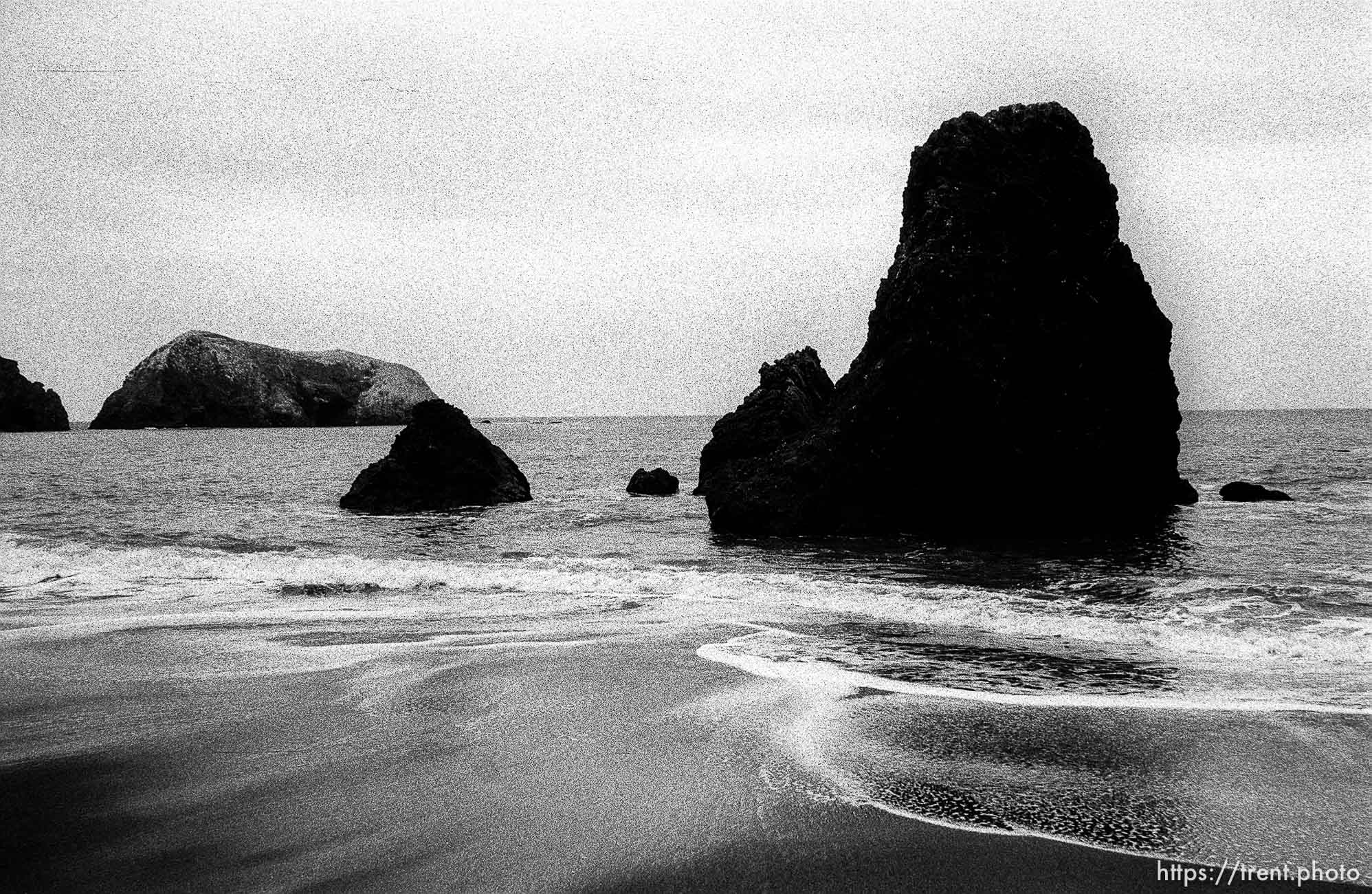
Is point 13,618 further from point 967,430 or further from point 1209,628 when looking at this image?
point 967,430

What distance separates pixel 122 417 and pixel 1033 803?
20010 cm

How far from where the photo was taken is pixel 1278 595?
39.1 ft

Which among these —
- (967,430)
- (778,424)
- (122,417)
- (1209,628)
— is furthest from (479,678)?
(122,417)

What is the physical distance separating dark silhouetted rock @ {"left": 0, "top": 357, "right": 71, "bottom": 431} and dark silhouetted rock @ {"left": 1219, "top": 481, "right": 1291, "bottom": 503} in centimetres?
17018

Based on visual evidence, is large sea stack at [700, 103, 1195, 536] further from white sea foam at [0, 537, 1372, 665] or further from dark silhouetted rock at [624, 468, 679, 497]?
dark silhouetted rock at [624, 468, 679, 497]

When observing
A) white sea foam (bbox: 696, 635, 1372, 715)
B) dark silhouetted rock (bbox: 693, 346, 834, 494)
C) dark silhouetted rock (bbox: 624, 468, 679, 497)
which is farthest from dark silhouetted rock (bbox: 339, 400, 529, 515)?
white sea foam (bbox: 696, 635, 1372, 715)

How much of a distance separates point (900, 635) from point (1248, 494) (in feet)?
82.6

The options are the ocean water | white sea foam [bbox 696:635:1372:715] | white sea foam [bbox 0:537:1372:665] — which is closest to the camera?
the ocean water

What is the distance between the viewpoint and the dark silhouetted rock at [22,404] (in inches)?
5620

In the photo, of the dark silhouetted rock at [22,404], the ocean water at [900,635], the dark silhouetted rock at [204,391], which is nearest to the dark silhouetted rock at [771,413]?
the ocean water at [900,635]

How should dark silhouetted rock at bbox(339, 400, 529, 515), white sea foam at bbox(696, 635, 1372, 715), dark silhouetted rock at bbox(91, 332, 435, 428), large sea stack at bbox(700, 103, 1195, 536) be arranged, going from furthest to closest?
dark silhouetted rock at bbox(91, 332, 435, 428), dark silhouetted rock at bbox(339, 400, 529, 515), large sea stack at bbox(700, 103, 1195, 536), white sea foam at bbox(696, 635, 1372, 715)

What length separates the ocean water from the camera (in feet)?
15.6

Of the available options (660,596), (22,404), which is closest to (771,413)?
(660,596)

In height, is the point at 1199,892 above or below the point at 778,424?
below
